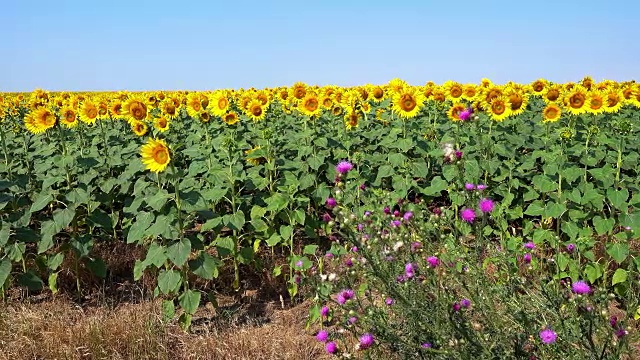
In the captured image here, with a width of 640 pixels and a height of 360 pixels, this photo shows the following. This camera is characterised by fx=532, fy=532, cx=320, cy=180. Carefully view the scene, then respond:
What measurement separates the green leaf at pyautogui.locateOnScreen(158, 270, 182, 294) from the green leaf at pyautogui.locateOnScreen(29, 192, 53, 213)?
1.42 metres

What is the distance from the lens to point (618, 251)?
14.5ft

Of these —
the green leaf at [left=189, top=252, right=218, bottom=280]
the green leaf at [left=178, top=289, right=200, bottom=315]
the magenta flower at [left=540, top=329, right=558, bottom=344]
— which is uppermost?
the magenta flower at [left=540, top=329, right=558, bottom=344]

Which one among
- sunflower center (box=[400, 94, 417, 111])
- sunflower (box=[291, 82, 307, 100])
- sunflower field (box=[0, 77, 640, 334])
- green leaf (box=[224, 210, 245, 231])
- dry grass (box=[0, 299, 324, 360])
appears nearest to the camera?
dry grass (box=[0, 299, 324, 360])

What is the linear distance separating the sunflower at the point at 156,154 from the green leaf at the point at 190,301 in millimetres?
1001

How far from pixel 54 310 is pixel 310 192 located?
2.69m

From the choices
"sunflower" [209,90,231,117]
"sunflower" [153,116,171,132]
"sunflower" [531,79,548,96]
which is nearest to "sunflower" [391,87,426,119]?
"sunflower" [209,90,231,117]

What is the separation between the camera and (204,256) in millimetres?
4160

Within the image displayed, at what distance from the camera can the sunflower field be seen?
4324 millimetres

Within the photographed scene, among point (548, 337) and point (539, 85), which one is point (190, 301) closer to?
point (548, 337)

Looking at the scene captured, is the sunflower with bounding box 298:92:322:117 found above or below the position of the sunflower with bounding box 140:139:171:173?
above

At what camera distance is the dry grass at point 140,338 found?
3715 millimetres

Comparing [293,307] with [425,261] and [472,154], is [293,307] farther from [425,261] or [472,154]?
[472,154]

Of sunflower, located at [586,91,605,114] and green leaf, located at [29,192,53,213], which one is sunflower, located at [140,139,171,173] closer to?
green leaf, located at [29,192,53,213]

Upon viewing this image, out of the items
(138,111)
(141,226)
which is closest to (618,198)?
(141,226)
